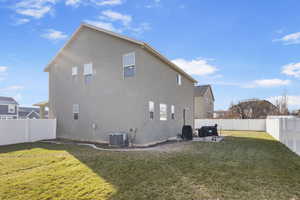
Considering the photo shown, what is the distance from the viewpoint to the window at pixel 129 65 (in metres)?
9.79

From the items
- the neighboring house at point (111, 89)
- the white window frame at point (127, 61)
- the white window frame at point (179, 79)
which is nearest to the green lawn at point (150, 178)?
the neighboring house at point (111, 89)

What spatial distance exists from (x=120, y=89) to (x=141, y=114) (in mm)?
1857

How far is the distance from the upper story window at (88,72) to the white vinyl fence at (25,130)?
13.5 feet

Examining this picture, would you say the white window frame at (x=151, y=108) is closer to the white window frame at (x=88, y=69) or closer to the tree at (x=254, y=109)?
the white window frame at (x=88, y=69)

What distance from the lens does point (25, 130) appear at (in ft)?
36.9

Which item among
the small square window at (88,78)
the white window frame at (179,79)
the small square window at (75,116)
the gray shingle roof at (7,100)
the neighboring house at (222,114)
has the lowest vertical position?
the neighboring house at (222,114)

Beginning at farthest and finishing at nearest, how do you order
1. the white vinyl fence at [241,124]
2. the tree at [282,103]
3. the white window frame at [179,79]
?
the tree at [282,103], the white vinyl fence at [241,124], the white window frame at [179,79]

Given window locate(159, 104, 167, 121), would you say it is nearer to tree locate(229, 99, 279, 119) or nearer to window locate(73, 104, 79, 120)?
window locate(73, 104, 79, 120)

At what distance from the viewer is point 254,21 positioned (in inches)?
440

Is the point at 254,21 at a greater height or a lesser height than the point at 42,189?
greater

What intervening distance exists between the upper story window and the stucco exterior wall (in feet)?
61.0

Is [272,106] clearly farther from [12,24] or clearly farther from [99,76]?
[12,24]

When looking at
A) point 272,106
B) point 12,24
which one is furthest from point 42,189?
point 272,106

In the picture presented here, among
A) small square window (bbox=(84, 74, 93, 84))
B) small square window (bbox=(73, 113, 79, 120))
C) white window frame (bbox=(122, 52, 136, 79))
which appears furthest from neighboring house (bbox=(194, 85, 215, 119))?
white window frame (bbox=(122, 52, 136, 79))
